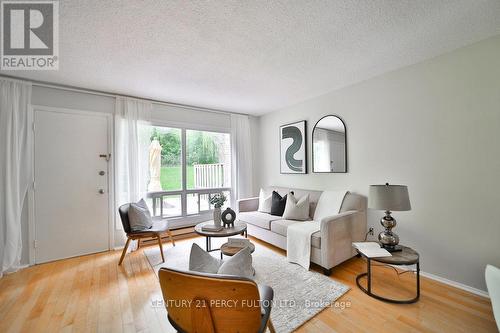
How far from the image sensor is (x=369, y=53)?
2.16 meters

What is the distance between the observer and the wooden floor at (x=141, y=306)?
5.20ft

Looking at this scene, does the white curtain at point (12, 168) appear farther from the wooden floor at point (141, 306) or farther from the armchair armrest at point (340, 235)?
the armchair armrest at point (340, 235)

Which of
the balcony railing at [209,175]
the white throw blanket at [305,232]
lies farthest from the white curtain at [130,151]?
the white throw blanket at [305,232]

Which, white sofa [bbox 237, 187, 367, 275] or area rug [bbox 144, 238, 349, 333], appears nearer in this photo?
area rug [bbox 144, 238, 349, 333]

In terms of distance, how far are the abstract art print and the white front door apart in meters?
3.09

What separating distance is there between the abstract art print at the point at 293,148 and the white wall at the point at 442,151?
912 millimetres

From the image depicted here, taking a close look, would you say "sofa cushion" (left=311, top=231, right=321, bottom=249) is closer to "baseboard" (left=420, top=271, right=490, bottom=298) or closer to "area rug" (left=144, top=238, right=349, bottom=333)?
"area rug" (left=144, top=238, right=349, bottom=333)

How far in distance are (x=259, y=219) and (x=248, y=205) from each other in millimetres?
693

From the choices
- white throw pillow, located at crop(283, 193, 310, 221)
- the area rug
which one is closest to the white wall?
white throw pillow, located at crop(283, 193, 310, 221)

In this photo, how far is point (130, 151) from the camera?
3.25 metres

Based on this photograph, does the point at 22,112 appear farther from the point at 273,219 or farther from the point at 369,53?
the point at 369,53

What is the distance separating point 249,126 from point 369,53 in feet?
9.26

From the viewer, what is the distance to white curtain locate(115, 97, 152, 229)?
319 cm

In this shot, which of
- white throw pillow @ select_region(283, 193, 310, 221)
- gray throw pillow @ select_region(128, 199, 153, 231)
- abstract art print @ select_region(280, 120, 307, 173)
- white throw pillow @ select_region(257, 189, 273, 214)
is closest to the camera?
gray throw pillow @ select_region(128, 199, 153, 231)
